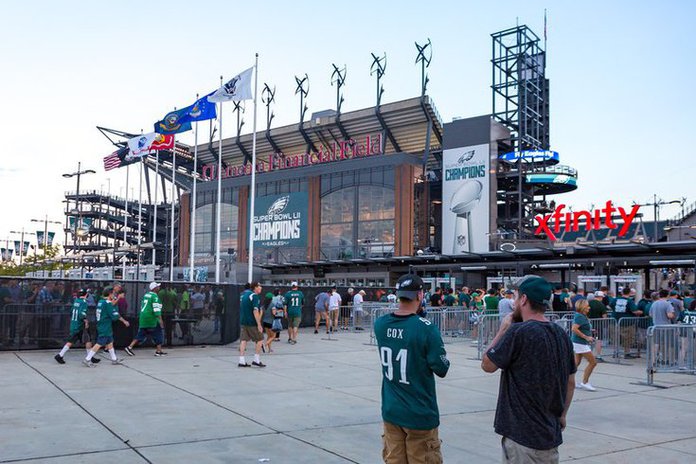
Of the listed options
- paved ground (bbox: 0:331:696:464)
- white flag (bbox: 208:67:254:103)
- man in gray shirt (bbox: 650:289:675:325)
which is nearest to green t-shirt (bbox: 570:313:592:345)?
paved ground (bbox: 0:331:696:464)

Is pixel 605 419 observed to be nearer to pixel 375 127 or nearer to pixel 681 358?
pixel 681 358

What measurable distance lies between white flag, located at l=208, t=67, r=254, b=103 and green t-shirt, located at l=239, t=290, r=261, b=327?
49.7 ft

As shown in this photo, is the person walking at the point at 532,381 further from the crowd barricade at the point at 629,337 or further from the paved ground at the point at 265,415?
the crowd barricade at the point at 629,337

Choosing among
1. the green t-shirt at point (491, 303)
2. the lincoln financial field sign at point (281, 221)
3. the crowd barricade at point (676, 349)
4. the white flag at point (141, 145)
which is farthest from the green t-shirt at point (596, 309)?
the lincoln financial field sign at point (281, 221)

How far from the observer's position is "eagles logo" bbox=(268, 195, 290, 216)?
2830 inches

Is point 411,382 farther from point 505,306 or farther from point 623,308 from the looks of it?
point 623,308

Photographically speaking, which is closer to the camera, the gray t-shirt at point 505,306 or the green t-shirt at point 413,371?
the green t-shirt at point 413,371

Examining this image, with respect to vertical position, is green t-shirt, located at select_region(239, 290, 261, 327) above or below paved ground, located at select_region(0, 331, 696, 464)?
above

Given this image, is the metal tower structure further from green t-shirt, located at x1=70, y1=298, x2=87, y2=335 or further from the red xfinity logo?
green t-shirt, located at x1=70, y1=298, x2=87, y2=335

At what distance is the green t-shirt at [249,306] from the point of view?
14.7m

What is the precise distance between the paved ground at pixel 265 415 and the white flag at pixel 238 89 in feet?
52.1

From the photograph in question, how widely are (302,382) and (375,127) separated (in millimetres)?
60238

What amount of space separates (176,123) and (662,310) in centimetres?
2470

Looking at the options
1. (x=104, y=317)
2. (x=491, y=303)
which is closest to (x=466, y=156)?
(x=491, y=303)
